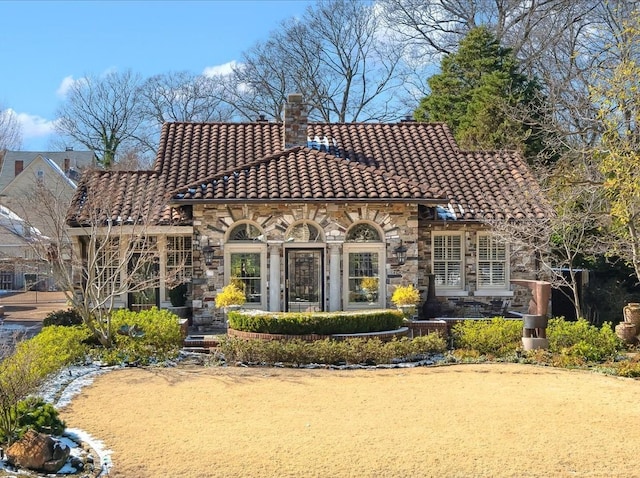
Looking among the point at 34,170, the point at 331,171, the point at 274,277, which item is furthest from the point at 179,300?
the point at 34,170

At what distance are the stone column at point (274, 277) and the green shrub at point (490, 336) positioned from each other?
177 inches

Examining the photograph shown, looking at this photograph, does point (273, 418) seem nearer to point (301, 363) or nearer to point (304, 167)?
point (301, 363)

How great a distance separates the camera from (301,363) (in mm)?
14750

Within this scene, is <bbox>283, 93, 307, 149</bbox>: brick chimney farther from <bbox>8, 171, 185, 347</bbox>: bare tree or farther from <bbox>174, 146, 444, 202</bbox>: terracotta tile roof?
<bbox>8, 171, 185, 347</bbox>: bare tree

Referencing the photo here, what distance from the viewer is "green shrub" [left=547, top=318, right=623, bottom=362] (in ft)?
49.7

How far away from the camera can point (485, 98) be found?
1046 inches

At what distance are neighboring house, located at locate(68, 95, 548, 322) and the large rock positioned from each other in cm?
866

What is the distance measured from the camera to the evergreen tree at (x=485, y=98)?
25.9m

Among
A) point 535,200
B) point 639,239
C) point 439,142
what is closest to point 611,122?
point 639,239

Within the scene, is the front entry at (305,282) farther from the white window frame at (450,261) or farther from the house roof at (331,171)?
the white window frame at (450,261)

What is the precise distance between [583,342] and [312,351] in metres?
5.80

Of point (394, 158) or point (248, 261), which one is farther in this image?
point (394, 158)

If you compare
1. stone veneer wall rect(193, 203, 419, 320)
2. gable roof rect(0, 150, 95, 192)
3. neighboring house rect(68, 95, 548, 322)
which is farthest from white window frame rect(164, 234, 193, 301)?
gable roof rect(0, 150, 95, 192)

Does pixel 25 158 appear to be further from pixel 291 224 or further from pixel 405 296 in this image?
pixel 405 296
